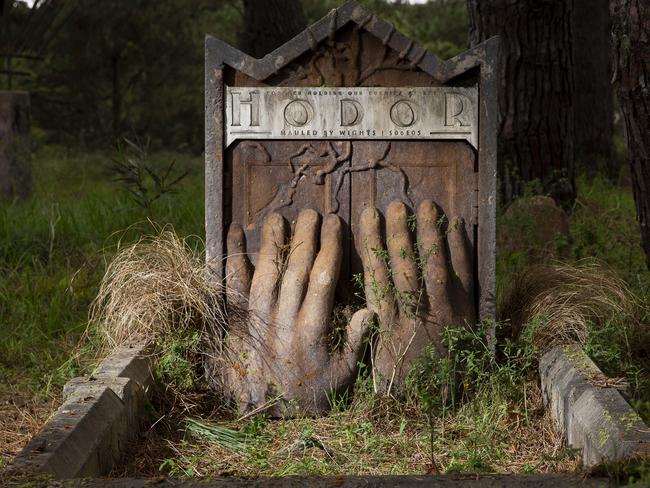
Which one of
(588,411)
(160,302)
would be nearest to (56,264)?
(160,302)

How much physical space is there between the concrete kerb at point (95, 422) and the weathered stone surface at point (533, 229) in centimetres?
303

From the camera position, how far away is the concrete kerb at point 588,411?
3.08 metres

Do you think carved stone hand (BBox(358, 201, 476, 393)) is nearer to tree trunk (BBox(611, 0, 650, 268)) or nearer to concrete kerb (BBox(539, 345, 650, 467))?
concrete kerb (BBox(539, 345, 650, 467))

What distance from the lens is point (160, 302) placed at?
14.9 ft

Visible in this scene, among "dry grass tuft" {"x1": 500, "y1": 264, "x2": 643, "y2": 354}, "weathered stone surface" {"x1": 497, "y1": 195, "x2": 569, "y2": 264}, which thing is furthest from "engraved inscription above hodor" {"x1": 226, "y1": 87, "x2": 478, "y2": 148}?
"weathered stone surface" {"x1": 497, "y1": 195, "x2": 569, "y2": 264}

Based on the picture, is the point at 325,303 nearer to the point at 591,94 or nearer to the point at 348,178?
the point at 348,178

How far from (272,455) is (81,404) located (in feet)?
A: 2.51

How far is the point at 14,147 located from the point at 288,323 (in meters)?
5.82

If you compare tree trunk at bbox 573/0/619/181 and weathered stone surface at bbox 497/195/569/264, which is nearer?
weathered stone surface at bbox 497/195/569/264

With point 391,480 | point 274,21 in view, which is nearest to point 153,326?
point 391,480

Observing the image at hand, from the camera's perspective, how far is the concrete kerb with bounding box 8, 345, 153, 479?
298 cm

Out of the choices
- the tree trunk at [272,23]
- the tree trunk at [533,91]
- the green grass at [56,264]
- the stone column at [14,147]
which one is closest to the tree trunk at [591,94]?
the tree trunk at [272,23]

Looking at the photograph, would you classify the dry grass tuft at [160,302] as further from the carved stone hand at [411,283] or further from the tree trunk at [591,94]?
the tree trunk at [591,94]

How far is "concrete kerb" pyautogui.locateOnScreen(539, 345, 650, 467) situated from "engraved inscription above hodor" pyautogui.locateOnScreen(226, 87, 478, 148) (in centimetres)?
112
